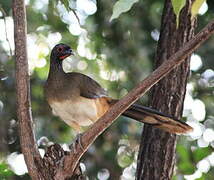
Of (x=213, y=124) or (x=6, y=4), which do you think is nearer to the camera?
(x=6, y=4)

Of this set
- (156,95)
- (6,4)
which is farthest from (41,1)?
(156,95)

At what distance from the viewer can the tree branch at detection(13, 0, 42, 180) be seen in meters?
2.75

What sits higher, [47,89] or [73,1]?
[73,1]

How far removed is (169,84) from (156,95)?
11cm

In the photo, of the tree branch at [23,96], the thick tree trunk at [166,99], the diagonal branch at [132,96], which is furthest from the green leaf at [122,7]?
the thick tree trunk at [166,99]

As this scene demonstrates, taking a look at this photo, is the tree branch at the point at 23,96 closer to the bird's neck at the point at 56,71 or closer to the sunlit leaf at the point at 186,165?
the sunlit leaf at the point at 186,165

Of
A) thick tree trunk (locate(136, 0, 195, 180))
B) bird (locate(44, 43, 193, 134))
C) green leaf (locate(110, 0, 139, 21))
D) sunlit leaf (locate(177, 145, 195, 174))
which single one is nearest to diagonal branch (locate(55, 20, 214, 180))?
green leaf (locate(110, 0, 139, 21))

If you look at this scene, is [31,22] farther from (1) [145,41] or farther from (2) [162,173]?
(2) [162,173]

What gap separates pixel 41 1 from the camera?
5914mm

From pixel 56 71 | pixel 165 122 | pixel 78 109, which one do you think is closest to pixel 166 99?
pixel 165 122

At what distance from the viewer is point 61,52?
462cm

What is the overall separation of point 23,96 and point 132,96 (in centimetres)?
57

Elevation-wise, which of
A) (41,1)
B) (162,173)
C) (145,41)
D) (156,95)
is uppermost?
(41,1)

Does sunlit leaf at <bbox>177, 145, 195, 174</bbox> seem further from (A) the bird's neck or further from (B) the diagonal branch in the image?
(A) the bird's neck
